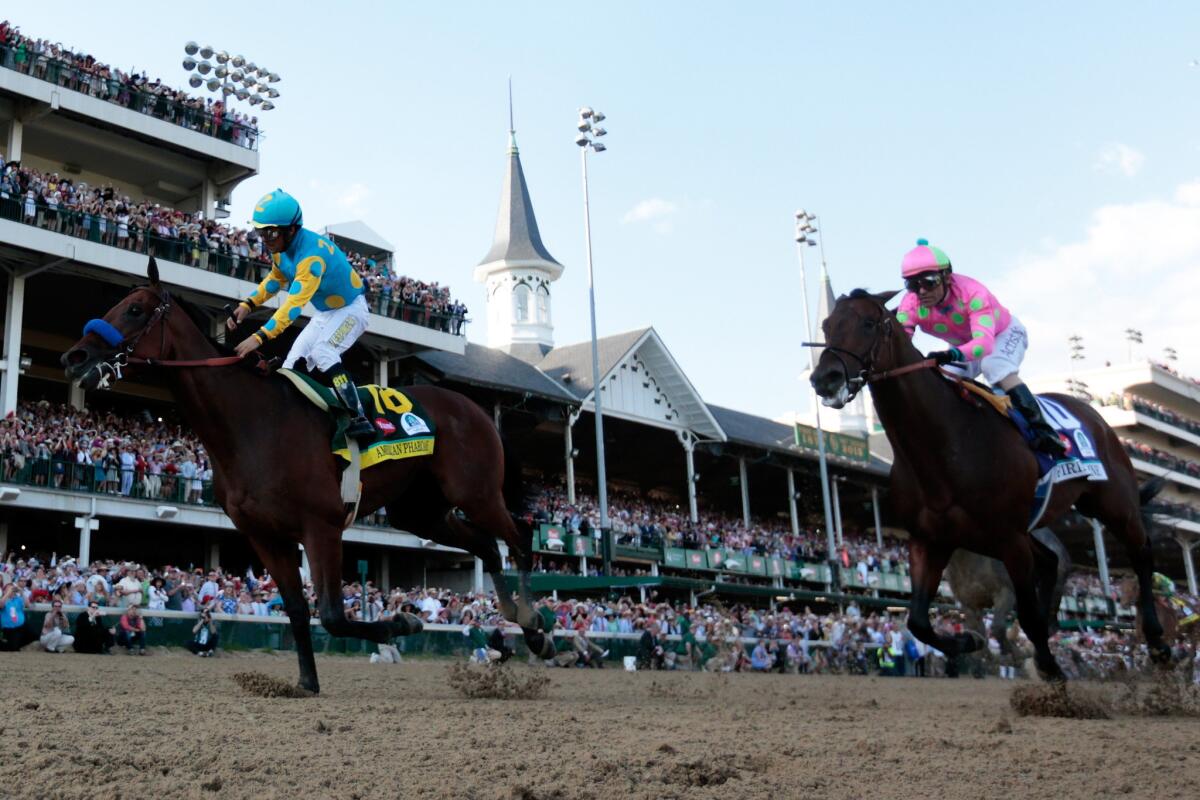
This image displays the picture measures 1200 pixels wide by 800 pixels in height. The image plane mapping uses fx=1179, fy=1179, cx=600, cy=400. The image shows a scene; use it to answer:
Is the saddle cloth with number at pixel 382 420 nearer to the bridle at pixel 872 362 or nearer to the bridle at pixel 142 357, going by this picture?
the bridle at pixel 142 357

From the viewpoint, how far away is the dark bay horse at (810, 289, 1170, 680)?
8078 millimetres

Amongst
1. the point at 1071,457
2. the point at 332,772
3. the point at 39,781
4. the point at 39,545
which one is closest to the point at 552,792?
the point at 332,772

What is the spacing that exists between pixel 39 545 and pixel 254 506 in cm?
2254

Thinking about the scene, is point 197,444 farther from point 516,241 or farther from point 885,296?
point 516,241

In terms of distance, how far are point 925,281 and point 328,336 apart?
442 centimetres

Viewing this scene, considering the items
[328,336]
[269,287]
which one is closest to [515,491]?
[328,336]

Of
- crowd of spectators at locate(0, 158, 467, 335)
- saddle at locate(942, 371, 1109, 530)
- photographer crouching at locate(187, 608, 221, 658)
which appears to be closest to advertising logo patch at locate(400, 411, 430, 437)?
saddle at locate(942, 371, 1109, 530)

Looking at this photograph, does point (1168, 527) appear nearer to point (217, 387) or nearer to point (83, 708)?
point (217, 387)

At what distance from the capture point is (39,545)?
2702 cm

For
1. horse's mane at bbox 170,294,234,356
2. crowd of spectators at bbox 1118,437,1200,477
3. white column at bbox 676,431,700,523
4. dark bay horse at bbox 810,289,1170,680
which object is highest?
crowd of spectators at bbox 1118,437,1200,477

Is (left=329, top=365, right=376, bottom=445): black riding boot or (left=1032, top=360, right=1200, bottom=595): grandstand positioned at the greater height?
(left=1032, top=360, right=1200, bottom=595): grandstand

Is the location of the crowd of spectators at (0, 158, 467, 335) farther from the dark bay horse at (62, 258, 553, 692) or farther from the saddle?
the saddle

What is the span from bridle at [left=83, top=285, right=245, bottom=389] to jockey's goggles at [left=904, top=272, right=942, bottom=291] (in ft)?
16.0

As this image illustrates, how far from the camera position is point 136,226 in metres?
25.6
